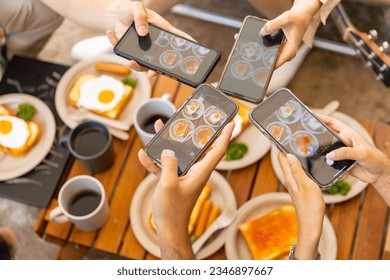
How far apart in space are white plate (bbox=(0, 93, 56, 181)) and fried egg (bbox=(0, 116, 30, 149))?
46mm

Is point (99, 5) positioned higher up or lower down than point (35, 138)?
higher up

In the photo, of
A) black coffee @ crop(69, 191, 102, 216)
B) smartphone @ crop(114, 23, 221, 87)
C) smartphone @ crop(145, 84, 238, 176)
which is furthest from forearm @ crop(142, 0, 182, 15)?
black coffee @ crop(69, 191, 102, 216)

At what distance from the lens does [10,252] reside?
1.18m

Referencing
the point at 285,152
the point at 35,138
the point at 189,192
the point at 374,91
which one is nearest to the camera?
the point at 189,192

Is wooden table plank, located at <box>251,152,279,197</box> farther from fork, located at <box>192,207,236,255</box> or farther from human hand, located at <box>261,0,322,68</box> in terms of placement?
human hand, located at <box>261,0,322,68</box>

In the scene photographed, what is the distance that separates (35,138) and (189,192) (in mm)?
619

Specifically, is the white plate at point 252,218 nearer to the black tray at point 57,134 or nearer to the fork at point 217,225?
the fork at point 217,225

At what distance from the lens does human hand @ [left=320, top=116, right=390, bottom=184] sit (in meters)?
1.09

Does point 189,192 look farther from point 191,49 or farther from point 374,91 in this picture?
point 374,91

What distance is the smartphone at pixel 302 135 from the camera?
115 cm

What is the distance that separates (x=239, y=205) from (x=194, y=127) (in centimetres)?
30

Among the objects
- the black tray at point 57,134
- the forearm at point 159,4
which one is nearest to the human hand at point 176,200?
the black tray at point 57,134

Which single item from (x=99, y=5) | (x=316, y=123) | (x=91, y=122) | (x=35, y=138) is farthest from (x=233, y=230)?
(x=99, y=5)
